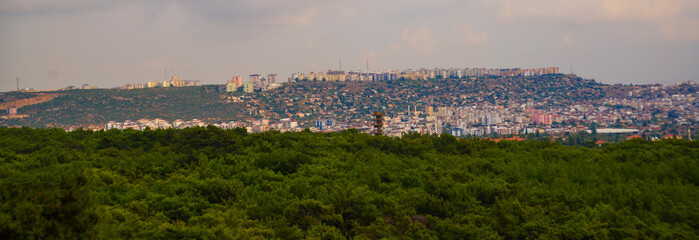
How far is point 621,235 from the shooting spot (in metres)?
12.6

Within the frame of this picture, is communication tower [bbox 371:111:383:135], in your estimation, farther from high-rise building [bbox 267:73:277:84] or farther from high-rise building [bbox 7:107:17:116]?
high-rise building [bbox 267:73:277:84]

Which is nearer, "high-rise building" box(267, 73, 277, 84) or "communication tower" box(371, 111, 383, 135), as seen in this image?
"communication tower" box(371, 111, 383, 135)

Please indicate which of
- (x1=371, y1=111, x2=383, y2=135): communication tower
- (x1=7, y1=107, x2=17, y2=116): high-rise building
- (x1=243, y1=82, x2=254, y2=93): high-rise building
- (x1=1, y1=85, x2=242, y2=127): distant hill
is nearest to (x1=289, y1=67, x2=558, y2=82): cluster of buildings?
(x1=243, y1=82, x2=254, y2=93): high-rise building

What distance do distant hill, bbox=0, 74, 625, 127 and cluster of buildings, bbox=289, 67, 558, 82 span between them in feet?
19.1

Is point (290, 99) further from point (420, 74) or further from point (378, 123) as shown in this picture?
point (378, 123)

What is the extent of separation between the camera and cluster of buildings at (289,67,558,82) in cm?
14312

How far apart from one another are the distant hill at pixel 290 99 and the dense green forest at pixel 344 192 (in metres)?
61.1

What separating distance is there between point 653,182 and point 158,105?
84759 millimetres

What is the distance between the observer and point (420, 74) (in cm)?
15350

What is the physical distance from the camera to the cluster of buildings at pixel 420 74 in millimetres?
143125

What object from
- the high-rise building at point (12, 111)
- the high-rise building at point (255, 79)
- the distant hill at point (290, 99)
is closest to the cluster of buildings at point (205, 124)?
the distant hill at point (290, 99)

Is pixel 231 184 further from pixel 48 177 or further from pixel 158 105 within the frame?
pixel 158 105

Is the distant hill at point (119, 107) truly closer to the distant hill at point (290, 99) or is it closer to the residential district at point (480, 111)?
the distant hill at point (290, 99)

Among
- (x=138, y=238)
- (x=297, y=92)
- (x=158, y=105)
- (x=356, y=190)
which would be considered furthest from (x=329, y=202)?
(x=297, y=92)
